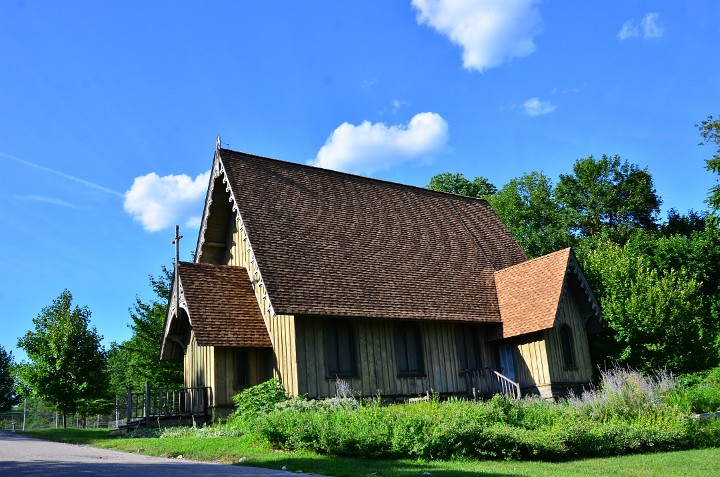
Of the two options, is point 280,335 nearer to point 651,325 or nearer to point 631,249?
point 651,325

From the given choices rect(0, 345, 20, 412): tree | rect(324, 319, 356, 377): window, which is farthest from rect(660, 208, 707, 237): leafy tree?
rect(0, 345, 20, 412): tree

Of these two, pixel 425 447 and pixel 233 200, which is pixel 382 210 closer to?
pixel 233 200

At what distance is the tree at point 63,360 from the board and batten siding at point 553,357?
908 inches

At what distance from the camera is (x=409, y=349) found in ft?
84.1

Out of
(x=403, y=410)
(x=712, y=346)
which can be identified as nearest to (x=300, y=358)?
(x=403, y=410)

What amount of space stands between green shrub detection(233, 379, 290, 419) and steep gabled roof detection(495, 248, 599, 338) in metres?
10.2

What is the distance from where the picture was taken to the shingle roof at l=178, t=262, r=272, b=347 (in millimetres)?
22989

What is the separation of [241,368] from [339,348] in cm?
381

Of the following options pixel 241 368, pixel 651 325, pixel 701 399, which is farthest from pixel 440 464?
pixel 651 325

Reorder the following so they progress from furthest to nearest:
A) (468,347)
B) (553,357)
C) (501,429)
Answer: (468,347) → (553,357) → (501,429)

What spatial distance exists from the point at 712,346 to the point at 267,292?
24945 mm

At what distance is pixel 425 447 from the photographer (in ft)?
Result: 46.0

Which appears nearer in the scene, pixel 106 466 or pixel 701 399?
pixel 106 466


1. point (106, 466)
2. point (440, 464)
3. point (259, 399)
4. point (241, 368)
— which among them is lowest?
point (440, 464)
